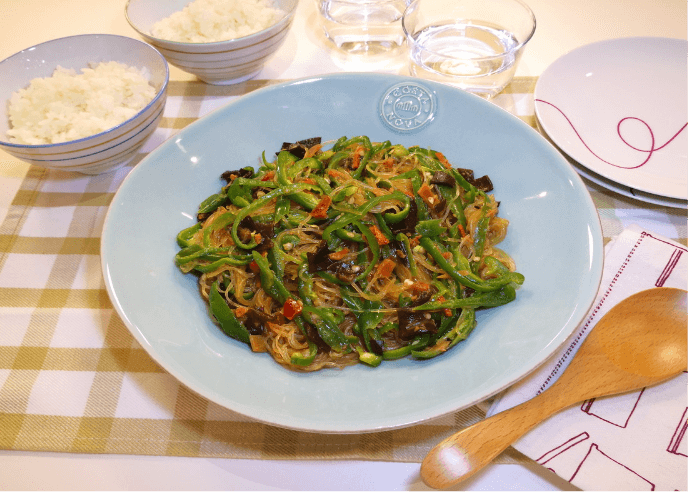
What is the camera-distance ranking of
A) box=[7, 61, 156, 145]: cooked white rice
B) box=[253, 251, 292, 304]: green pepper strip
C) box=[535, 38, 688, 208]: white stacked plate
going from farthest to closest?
1. box=[7, 61, 156, 145]: cooked white rice
2. box=[535, 38, 688, 208]: white stacked plate
3. box=[253, 251, 292, 304]: green pepper strip

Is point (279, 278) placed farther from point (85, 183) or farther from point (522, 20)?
point (522, 20)

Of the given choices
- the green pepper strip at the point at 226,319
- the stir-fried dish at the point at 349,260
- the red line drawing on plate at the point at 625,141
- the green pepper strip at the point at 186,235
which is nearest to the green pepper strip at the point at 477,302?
the stir-fried dish at the point at 349,260

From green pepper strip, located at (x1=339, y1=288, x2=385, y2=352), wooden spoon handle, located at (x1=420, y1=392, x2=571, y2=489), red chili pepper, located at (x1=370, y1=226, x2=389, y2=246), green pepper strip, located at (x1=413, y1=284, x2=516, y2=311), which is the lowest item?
wooden spoon handle, located at (x1=420, y1=392, x2=571, y2=489)

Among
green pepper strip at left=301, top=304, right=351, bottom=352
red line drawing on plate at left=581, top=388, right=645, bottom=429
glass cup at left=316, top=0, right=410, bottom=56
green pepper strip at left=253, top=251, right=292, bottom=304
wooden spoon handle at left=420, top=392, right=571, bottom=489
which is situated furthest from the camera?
glass cup at left=316, top=0, right=410, bottom=56

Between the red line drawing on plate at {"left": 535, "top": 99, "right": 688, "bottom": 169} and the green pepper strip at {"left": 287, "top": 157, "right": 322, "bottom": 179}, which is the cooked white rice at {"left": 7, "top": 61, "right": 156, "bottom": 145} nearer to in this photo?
the green pepper strip at {"left": 287, "top": 157, "right": 322, "bottom": 179}

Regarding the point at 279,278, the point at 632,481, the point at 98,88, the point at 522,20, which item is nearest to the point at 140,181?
the point at 279,278

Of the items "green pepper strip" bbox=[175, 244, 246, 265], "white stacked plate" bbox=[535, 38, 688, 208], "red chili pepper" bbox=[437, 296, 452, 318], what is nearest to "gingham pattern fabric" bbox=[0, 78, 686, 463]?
"white stacked plate" bbox=[535, 38, 688, 208]

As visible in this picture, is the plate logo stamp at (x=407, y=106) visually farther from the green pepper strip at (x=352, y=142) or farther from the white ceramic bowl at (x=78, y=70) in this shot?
the white ceramic bowl at (x=78, y=70)
